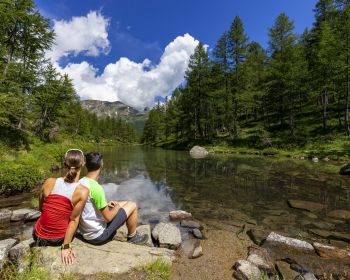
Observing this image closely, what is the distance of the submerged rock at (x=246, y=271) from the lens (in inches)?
212

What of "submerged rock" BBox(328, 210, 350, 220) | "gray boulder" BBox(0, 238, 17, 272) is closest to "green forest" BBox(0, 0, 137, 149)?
"gray boulder" BBox(0, 238, 17, 272)

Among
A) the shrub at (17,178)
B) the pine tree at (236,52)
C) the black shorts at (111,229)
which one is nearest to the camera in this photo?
the black shorts at (111,229)

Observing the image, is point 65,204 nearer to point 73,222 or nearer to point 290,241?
point 73,222

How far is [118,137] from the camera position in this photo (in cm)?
13950

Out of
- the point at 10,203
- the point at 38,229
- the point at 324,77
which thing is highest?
the point at 324,77

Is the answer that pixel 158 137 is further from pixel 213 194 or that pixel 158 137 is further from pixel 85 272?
pixel 85 272

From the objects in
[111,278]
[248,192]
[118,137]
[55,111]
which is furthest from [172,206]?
[118,137]

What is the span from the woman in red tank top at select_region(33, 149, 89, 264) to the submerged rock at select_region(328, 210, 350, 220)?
9.61m

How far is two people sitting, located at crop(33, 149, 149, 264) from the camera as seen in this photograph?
Result: 14.9 feet

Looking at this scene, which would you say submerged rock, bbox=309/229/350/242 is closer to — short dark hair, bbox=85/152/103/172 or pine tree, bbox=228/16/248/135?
short dark hair, bbox=85/152/103/172

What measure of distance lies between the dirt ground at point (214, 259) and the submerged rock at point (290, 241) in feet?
2.35

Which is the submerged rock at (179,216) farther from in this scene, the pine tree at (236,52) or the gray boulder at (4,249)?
the pine tree at (236,52)

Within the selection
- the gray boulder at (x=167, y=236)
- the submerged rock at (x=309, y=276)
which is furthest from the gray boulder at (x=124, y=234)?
the submerged rock at (x=309, y=276)

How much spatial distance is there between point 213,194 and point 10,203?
31.8ft
